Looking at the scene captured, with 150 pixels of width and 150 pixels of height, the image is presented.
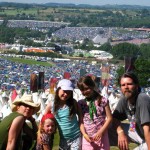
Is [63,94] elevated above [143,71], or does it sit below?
above

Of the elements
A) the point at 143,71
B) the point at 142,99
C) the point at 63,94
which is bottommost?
the point at 143,71

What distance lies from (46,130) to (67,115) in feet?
0.90

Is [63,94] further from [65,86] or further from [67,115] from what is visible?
[67,115]

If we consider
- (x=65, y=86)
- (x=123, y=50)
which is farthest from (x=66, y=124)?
(x=123, y=50)

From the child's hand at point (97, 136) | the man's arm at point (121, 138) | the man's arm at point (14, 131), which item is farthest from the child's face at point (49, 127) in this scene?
the man's arm at point (121, 138)

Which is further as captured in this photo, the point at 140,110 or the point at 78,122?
the point at 78,122

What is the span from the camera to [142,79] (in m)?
46.6

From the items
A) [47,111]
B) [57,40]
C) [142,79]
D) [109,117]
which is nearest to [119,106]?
[109,117]

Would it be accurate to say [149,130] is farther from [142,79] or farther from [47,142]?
[142,79]

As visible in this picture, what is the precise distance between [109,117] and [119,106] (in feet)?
0.77

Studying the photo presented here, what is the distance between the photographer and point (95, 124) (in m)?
5.59

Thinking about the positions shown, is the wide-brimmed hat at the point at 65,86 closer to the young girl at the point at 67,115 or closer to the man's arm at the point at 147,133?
the young girl at the point at 67,115

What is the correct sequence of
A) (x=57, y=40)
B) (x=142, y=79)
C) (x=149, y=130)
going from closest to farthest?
(x=149, y=130) → (x=142, y=79) → (x=57, y=40)

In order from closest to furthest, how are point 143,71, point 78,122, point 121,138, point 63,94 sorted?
point 121,138, point 63,94, point 78,122, point 143,71
